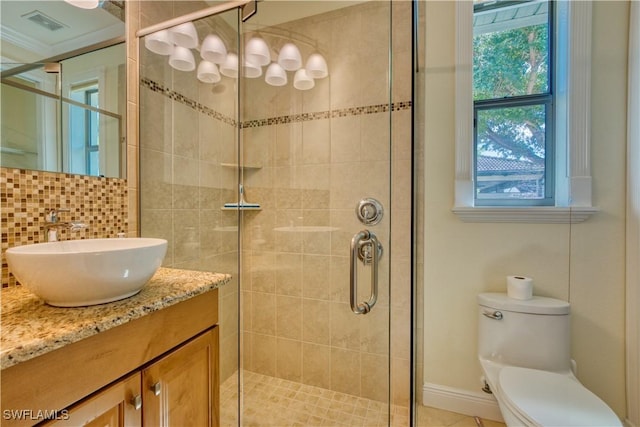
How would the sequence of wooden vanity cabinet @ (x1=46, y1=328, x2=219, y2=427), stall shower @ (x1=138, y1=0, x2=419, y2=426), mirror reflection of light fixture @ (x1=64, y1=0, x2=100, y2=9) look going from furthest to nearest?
stall shower @ (x1=138, y1=0, x2=419, y2=426), mirror reflection of light fixture @ (x1=64, y1=0, x2=100, y2=9), wooden vanity cabinet @ (x1=46, y1=328, x2=219, y2=427)

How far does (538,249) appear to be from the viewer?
60.0 inches

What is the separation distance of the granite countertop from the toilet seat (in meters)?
1.25

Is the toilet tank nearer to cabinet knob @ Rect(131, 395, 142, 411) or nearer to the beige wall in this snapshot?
the beige wall

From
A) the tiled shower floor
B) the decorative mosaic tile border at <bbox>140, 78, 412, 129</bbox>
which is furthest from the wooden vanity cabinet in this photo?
the decorative mosaic tile border at <bbox>140, 78, 412, 129</bbox>

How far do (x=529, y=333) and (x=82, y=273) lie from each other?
1.82m

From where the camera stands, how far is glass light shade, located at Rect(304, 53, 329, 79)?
1.48 meters

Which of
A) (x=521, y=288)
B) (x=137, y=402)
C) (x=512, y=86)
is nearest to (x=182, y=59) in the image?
(x=137, y=402)

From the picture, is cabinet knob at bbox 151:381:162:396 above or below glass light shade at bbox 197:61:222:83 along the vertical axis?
below

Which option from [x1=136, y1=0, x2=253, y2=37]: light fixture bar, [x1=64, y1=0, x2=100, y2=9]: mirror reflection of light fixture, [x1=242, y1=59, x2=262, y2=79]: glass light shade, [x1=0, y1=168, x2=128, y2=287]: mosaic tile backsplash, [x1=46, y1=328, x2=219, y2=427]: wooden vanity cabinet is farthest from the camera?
[x1=242, y1=59, x2=262, y2=79]: glass light shade

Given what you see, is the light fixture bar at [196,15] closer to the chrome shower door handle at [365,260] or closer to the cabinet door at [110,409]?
the chrome shower door handle at [365,260]

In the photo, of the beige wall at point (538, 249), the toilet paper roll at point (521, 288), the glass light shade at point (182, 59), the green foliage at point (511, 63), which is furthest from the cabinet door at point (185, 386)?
the green foliage at point (511, 63)

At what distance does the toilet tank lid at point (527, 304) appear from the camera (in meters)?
1.38

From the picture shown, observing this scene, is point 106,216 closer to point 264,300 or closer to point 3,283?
point 3,283

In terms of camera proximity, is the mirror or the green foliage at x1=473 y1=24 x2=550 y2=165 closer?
the mirror
